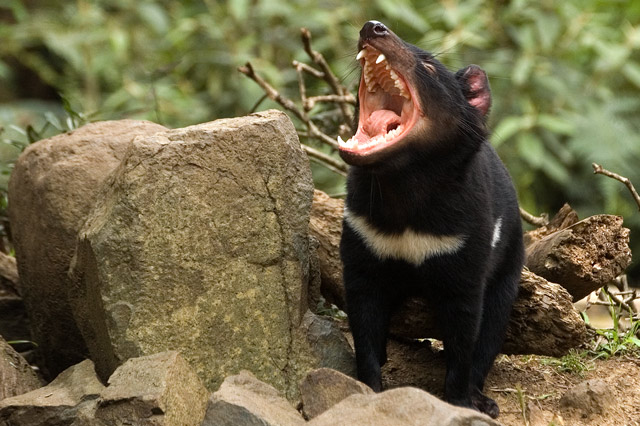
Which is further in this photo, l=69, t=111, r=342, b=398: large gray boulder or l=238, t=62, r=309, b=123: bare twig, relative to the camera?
l=238, t=62, r=309, b=123: bare twig

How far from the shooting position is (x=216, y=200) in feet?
10.0

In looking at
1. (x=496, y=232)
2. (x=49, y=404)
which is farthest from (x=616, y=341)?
(x=49, y=404)

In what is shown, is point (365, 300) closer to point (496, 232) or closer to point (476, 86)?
point (496, 232)

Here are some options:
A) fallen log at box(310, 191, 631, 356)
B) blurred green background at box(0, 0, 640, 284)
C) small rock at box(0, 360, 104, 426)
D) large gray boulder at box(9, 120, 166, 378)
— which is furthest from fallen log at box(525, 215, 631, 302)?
blurred green background at box(0, 0, 640, 284)

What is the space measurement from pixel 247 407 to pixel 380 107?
1122 millimetres

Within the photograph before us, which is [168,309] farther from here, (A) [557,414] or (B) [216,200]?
(A) [557,414]

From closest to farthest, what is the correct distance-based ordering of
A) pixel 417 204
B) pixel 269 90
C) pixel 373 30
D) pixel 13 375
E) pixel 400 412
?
pixel 400 412, pixel 373 30, pixel 417 204, pixel 13 375, pixel 269 90

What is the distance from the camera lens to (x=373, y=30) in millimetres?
2900

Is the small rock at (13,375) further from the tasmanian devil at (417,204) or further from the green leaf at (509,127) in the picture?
the green leaf at (509,127)

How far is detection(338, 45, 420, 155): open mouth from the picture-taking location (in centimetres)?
293

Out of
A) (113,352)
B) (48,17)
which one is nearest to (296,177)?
(113,352)

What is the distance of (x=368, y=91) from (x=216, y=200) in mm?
612

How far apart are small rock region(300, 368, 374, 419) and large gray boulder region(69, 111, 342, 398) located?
31cm

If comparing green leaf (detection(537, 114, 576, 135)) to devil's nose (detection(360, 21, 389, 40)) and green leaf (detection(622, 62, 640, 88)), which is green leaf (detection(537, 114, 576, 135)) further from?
devil's nose (detection(360, 21, 389, 40))
